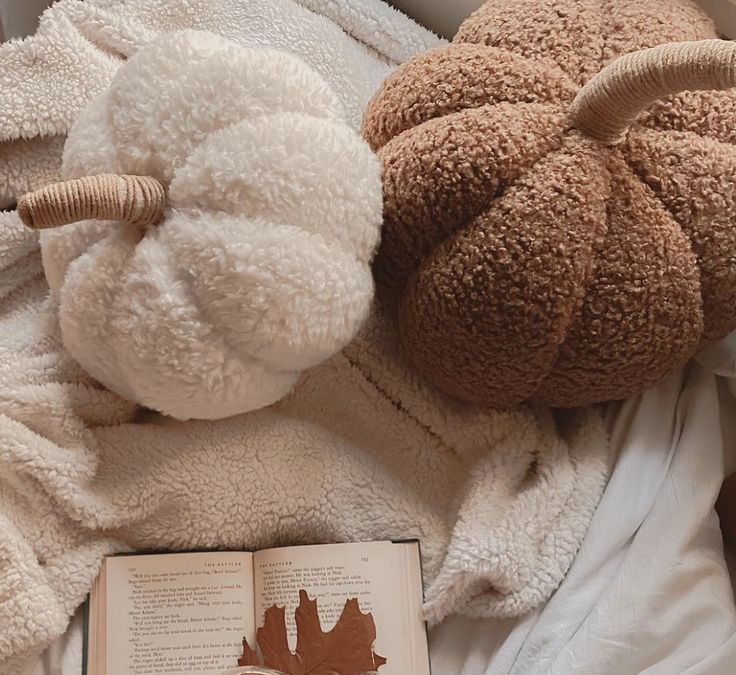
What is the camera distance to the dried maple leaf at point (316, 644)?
2.59 ft

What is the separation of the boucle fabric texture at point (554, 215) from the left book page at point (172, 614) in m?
0.29

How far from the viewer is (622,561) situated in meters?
0.84

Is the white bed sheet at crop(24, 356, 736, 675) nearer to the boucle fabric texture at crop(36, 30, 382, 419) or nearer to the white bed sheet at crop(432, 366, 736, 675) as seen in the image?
the white bed sheet at crop(432, 366, 736, 675)

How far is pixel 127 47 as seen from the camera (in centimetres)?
96

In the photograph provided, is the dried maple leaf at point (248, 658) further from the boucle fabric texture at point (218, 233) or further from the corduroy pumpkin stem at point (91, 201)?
the corduroy pumpkin stem at point (91, 201)

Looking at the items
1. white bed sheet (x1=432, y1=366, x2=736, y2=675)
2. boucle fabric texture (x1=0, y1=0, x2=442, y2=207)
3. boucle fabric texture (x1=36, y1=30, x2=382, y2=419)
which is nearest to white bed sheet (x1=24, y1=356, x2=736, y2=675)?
white bed sheet (x1=432, y1=366, x2=736, y2=675)

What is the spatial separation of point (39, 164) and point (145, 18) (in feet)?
0.71

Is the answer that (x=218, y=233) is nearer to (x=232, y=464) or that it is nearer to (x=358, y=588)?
(x=232, y=464)

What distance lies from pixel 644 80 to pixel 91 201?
1.41ft

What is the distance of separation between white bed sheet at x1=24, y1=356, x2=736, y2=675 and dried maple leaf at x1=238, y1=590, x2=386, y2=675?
9cm

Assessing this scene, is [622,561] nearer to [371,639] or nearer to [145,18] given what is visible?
[371,639]

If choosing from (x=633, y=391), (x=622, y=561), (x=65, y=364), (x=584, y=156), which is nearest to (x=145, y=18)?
(x=65, y=364)

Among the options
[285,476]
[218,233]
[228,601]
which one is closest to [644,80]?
[218,233]

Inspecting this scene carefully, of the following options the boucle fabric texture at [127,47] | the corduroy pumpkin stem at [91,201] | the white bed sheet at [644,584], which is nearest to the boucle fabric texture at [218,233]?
the corduroy pumpkin stem at [91,201]
